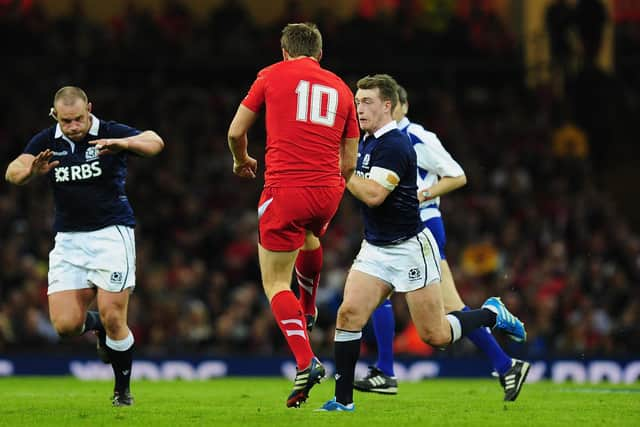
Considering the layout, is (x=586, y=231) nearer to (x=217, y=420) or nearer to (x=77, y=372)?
(x=77, y=372)

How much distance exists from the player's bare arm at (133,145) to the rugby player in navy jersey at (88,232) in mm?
36

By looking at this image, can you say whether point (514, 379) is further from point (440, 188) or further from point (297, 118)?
point (297, 118)

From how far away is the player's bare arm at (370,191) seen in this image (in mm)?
9359

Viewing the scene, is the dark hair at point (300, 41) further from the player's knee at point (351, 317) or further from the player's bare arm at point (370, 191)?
the player's knee at point (351, 317)

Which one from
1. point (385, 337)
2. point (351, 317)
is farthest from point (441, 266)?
point (351, 317)

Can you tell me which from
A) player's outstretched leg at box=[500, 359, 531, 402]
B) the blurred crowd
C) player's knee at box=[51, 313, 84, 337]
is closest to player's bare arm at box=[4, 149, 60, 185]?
player's knee at box=[51, 313, 84, 337]

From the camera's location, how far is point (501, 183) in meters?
23.0

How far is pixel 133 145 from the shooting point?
9859 millimetres

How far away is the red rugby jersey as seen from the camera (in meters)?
9.32

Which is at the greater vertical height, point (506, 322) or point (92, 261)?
point (92, 261)

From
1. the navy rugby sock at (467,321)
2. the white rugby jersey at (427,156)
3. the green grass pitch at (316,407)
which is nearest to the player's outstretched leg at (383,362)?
the green grass pitch at (316,407)

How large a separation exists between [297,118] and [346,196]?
1265 cm

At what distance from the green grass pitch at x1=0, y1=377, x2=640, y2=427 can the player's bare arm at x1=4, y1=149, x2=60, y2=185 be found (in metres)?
A: 1.84

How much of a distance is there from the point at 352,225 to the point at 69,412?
12379mm
